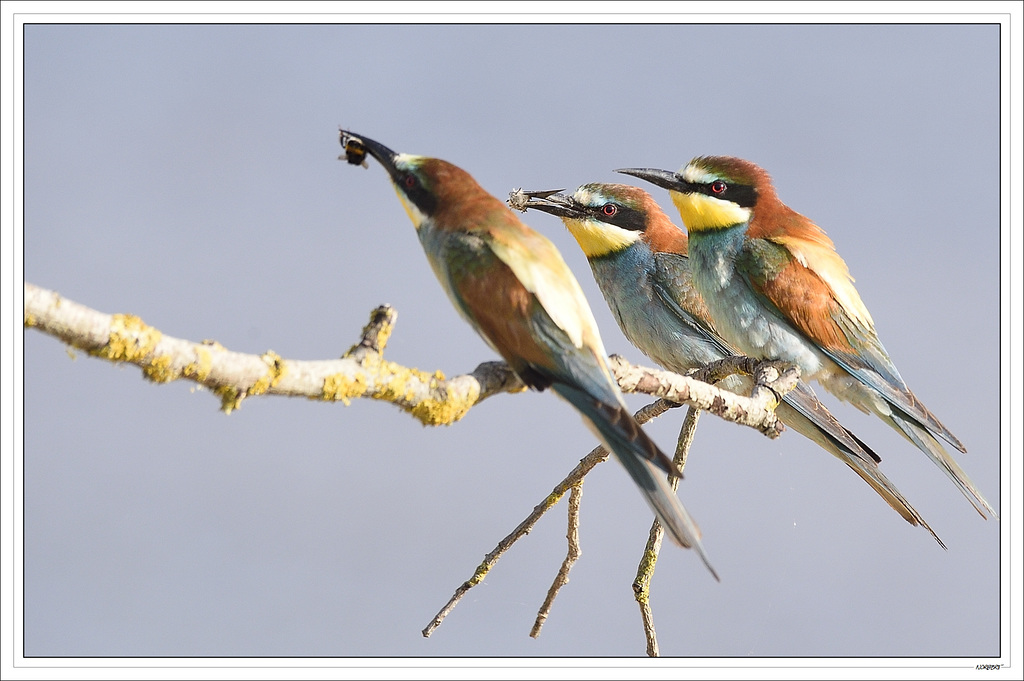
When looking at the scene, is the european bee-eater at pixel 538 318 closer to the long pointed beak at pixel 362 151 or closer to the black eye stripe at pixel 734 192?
the long pointed beak at pixel 362 151

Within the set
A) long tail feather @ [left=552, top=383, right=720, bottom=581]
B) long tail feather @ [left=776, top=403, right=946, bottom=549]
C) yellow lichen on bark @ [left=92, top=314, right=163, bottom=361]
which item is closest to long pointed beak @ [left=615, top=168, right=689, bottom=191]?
long tail feather @ [left=776, top=403, right=946, bottom=549]

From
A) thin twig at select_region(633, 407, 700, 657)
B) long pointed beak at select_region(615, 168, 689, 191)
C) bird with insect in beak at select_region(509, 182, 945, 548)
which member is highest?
long pointed beak at select_region(615, 168, 689, 191)

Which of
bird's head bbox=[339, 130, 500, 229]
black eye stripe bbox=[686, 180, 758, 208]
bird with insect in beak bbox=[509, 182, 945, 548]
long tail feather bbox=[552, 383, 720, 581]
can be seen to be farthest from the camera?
bird with insect in beak bbox=[509, 182, 945, 548]

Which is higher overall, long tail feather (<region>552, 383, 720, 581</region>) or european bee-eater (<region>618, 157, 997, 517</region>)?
european bee-eater (<region>618, 157, 997, 517</region>)

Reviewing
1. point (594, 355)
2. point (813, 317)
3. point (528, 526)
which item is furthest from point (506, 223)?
point (813, 317)

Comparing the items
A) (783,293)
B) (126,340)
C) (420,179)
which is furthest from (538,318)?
(783,293)

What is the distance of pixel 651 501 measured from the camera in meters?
1.56

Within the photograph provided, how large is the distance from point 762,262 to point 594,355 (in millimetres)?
1029

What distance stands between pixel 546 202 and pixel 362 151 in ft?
3.28

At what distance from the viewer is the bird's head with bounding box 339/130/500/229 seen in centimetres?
176

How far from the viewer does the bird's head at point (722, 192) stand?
256 cm

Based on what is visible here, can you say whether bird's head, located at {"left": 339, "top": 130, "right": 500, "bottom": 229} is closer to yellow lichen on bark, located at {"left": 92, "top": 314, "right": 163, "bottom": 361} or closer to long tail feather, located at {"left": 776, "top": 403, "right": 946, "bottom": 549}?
yellow lichen on bark, located at {"left": 92, "top": 314, "right": 163, "bottom": 361}

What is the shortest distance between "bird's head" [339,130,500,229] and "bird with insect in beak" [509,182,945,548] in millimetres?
985

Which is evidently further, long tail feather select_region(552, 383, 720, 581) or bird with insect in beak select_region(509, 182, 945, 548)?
bird with insect in beak select_region(509, 182, 945, 548)
